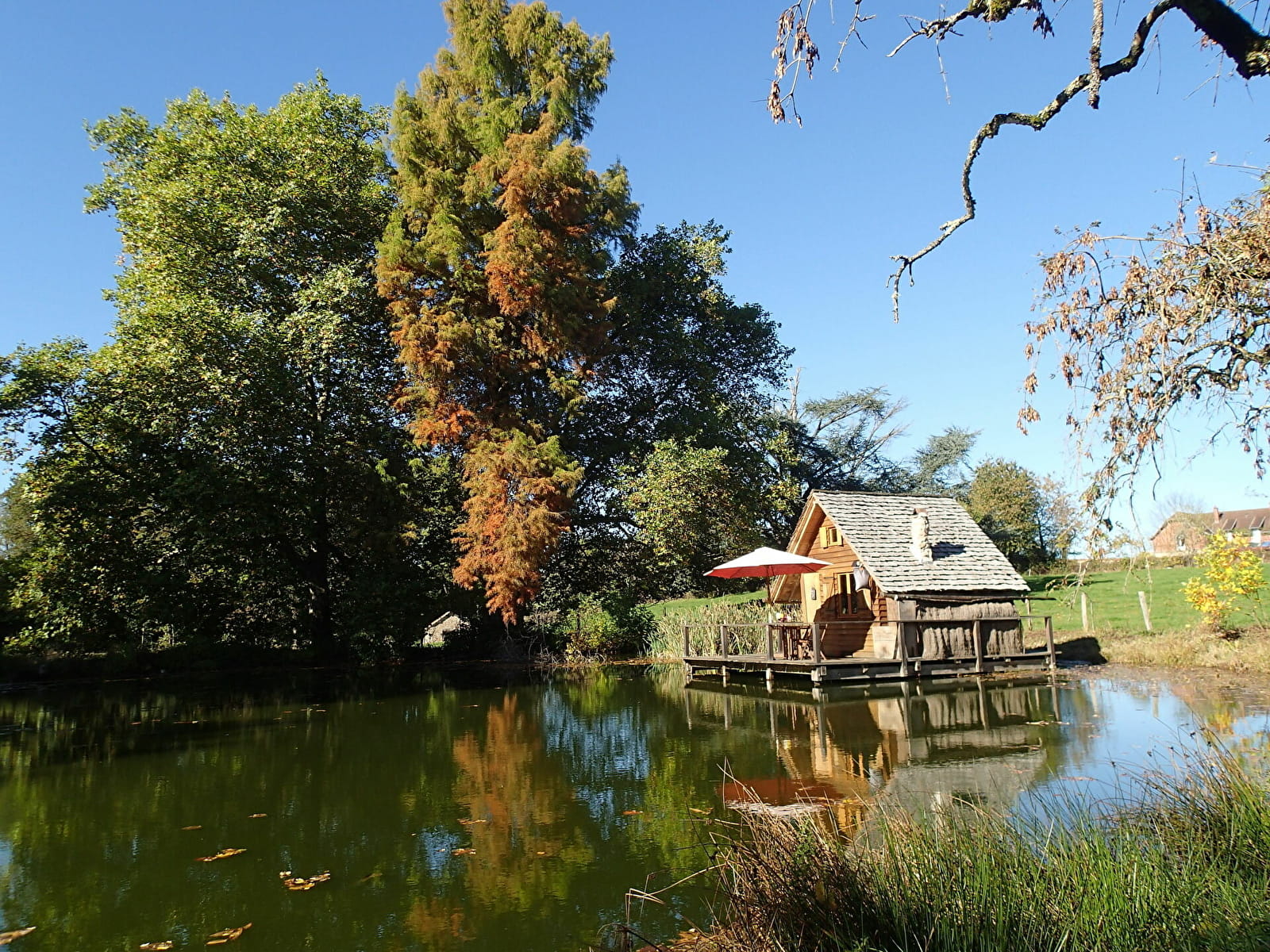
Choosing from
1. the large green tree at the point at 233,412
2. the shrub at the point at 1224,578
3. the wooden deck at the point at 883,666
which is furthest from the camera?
the large green tree at the point at 233,412

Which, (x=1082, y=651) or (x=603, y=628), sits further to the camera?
(x=603, y=628)

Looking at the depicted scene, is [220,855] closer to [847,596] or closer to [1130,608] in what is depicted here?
[847,596]

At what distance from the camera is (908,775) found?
27.8 ft


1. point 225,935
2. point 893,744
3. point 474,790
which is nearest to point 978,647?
point 893,744

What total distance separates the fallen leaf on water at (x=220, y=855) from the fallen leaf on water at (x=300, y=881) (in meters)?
0.80

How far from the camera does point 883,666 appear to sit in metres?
17.7

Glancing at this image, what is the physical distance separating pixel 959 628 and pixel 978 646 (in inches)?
21.7

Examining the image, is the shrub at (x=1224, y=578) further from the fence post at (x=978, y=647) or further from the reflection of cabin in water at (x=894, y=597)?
the fence post at (x=978, y=647)

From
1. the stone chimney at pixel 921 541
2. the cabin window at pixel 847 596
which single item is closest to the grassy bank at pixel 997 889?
the stone chimney at pixel 921 541

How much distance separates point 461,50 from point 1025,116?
2568cm

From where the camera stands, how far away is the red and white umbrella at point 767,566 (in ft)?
60.5

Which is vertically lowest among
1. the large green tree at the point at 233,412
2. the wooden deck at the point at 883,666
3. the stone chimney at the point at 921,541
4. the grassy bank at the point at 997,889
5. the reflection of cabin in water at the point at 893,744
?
the reflection of cabin in water at the point at 893,744

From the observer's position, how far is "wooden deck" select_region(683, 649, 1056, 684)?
677 inches

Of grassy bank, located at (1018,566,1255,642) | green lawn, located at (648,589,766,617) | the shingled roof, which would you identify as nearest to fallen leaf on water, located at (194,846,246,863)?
the shingled roof
